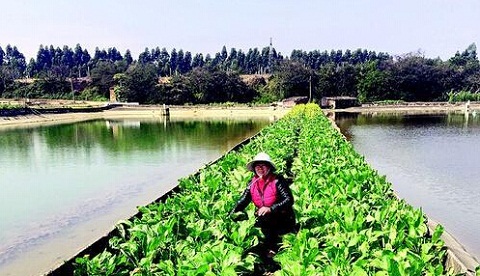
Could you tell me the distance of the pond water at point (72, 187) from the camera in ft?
30.2

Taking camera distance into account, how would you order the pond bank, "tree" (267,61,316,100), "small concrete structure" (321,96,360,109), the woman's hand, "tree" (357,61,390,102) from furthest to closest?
1. "tree" (267,61,316,100)
2. "tree" (357,61,390,102)
3. "small concrete structure" (321,96,360,109)
4. the pond bank
5. the woman's hand

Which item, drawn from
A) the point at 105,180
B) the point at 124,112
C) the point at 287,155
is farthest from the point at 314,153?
the point at 124,112

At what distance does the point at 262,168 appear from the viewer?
5.41 m

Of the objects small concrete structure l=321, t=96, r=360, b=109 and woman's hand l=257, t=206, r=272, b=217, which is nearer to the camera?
woman's hand l=257, t=206, r=272, b=217

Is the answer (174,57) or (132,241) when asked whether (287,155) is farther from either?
(174,57)

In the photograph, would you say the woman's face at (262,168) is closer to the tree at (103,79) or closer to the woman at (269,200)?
Answer: the woman at (269,200)

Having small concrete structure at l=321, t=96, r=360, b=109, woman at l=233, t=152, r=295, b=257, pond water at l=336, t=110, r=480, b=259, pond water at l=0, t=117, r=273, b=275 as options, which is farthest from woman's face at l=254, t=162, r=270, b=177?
small concrete structure at l=321, t=96, r=360, b=109

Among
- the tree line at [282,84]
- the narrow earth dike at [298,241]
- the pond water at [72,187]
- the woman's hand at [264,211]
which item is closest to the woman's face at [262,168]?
the woman's hand at [264,211]

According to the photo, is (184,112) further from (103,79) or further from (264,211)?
(264,211)

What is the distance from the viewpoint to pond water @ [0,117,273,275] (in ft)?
30.2

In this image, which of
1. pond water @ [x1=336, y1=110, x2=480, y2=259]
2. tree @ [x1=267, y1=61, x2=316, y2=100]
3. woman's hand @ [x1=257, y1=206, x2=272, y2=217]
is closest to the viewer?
woman's hand @ [x1=257, y1=206, x2=272, y2=217]

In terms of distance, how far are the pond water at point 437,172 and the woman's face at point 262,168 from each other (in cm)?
507

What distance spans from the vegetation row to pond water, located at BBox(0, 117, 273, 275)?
143 inches

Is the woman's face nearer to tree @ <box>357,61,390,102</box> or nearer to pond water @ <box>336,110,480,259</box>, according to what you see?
pond water @ <box>336,110,480,259</box>
